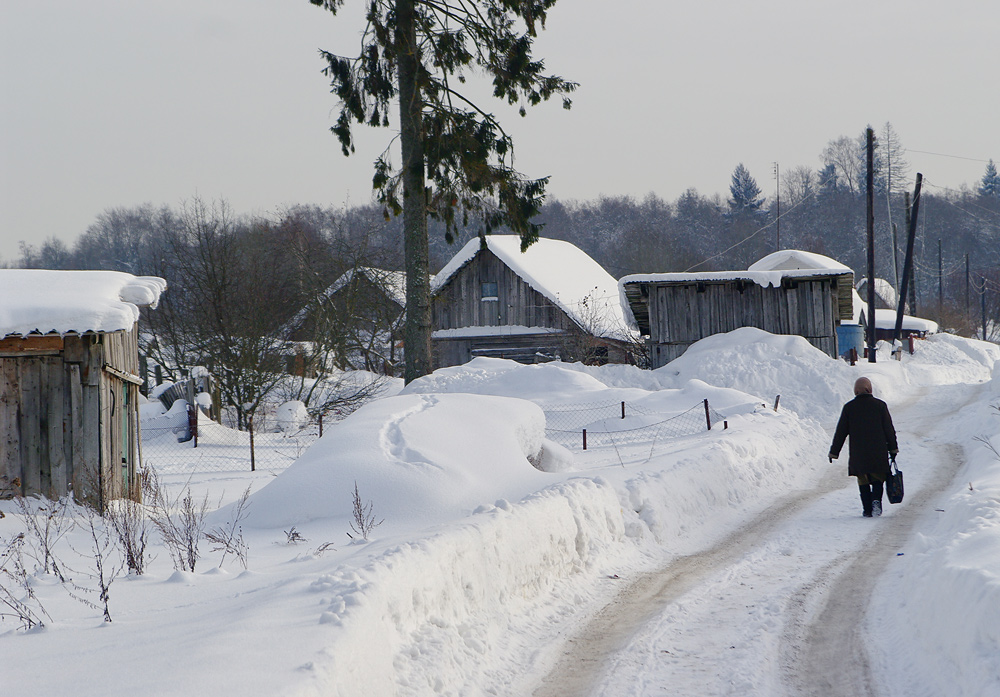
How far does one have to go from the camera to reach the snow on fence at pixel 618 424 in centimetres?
1661

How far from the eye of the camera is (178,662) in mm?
4004

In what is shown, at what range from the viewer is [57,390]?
1070 cm

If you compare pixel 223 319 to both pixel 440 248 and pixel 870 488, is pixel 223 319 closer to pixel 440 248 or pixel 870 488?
pixel 870 488

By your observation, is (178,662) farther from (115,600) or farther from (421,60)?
(421,60)

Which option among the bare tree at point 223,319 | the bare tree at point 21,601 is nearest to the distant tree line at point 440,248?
the bare tree at point 223,319

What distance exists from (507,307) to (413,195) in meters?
16.3

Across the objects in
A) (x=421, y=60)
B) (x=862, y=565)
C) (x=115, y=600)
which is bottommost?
(x=862, y=565)

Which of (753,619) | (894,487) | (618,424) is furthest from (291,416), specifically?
(753,619)

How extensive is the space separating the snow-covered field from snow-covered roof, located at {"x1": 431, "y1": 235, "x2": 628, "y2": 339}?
1817cm

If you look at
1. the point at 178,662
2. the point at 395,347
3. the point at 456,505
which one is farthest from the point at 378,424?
the point at 395,347

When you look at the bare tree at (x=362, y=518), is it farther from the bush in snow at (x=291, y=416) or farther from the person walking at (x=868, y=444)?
the bush in snow at (x=291, y=416)

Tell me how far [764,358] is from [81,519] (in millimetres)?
18598

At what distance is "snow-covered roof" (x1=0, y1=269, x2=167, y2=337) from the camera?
10.3 meters

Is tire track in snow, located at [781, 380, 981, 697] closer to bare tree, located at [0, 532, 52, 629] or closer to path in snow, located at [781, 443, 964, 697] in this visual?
path in snow, located at [781, 443, 964, 697]
